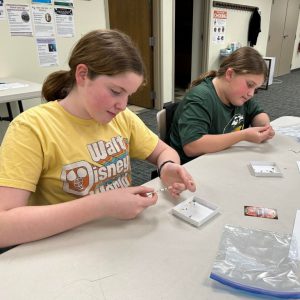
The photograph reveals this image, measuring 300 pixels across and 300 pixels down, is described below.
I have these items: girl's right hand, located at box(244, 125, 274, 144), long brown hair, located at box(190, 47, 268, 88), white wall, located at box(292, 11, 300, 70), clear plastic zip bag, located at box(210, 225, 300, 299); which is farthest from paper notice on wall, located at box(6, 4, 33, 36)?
white wall, located at box(292, 11, 300, 70)

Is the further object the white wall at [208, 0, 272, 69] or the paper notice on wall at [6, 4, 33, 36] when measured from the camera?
the white wall at [208, 0, 272, 69]

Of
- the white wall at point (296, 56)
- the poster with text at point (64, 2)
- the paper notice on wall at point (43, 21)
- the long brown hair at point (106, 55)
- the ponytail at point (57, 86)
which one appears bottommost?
the white wall at point (296, 56)

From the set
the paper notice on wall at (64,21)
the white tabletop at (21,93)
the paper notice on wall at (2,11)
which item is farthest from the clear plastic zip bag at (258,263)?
the paper notice on wall at (64,21)

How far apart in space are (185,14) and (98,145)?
191 inches

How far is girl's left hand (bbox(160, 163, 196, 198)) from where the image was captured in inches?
34.7

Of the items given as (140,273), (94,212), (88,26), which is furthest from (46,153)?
(88,26)

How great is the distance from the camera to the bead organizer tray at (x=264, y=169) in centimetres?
103

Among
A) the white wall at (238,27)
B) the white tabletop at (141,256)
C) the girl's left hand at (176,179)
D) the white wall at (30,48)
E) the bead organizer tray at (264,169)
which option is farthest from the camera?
the white wall at (238,27)

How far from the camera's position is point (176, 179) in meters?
0.94

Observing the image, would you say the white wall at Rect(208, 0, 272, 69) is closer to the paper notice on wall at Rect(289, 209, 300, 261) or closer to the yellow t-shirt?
the yellow t-shirt

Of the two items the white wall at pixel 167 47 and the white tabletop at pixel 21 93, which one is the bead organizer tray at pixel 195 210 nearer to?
the white tabletop at pixel 21 93

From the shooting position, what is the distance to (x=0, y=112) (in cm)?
251

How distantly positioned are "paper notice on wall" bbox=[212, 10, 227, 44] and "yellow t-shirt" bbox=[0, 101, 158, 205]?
4.30 meters

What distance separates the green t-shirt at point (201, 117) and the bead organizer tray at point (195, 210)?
0.44 m
